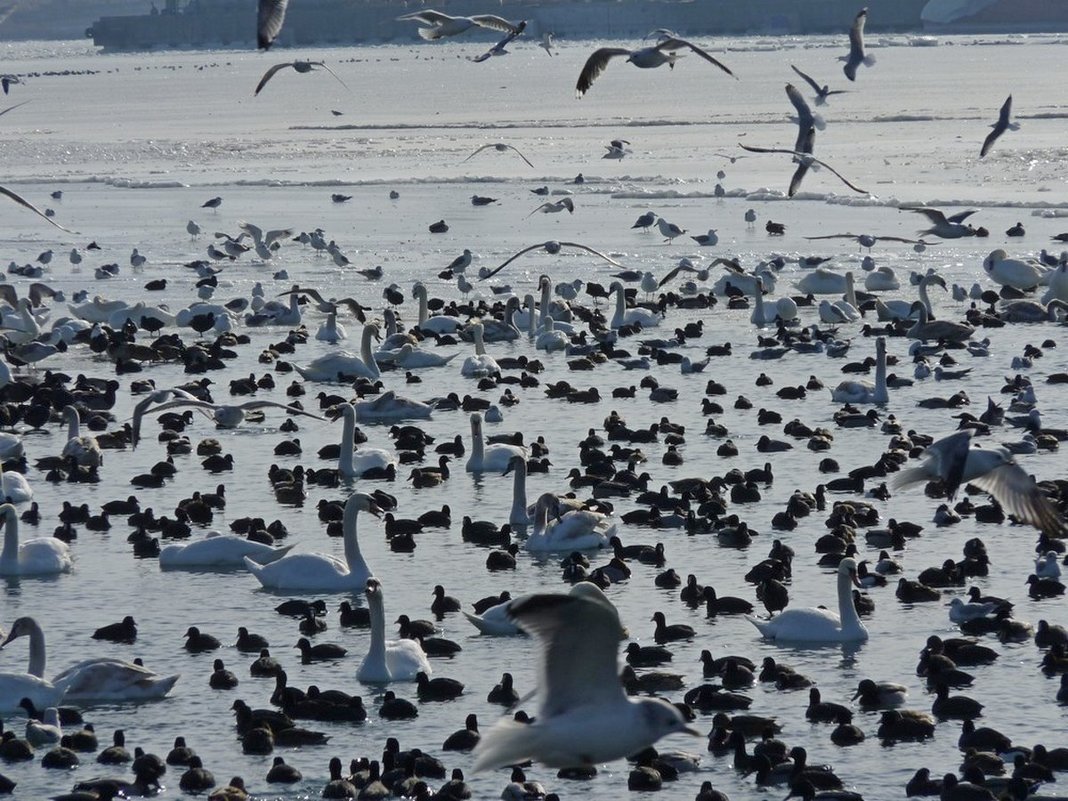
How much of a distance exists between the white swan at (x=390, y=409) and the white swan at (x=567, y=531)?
20.5ft

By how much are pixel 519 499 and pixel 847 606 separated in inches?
184

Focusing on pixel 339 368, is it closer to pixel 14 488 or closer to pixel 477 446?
pixel 477 446

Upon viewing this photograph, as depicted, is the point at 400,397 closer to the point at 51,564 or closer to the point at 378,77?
the point at 51,564

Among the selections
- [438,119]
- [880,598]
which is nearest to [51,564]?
[880,598]

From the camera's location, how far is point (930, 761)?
11617 millimetres

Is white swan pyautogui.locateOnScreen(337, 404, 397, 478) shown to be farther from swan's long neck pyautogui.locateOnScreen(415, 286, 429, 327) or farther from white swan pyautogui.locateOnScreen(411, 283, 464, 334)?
swan's long neck pyautogui.locateOnScreen(415, 286, 429, 327)

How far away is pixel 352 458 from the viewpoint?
2022 cm

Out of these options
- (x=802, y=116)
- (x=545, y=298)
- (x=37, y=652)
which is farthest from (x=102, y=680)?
(x=802, y=116)

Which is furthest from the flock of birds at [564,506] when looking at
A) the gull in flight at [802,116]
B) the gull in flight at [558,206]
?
the gull in flight at [558,206]

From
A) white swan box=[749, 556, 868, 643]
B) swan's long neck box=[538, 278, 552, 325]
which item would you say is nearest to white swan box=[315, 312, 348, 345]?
swan's long neck box=[538, 278, 552, 325]

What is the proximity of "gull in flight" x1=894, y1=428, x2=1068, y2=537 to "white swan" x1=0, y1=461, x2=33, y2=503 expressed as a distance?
9507mm

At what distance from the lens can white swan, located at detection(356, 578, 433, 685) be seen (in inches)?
525

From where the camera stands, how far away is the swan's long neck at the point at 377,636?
13312 mm

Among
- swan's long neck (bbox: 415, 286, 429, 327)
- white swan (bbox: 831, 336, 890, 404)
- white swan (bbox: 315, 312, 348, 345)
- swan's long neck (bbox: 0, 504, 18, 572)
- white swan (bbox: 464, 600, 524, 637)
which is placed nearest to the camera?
white swan (bbox: 464, 600, 524, 637)
